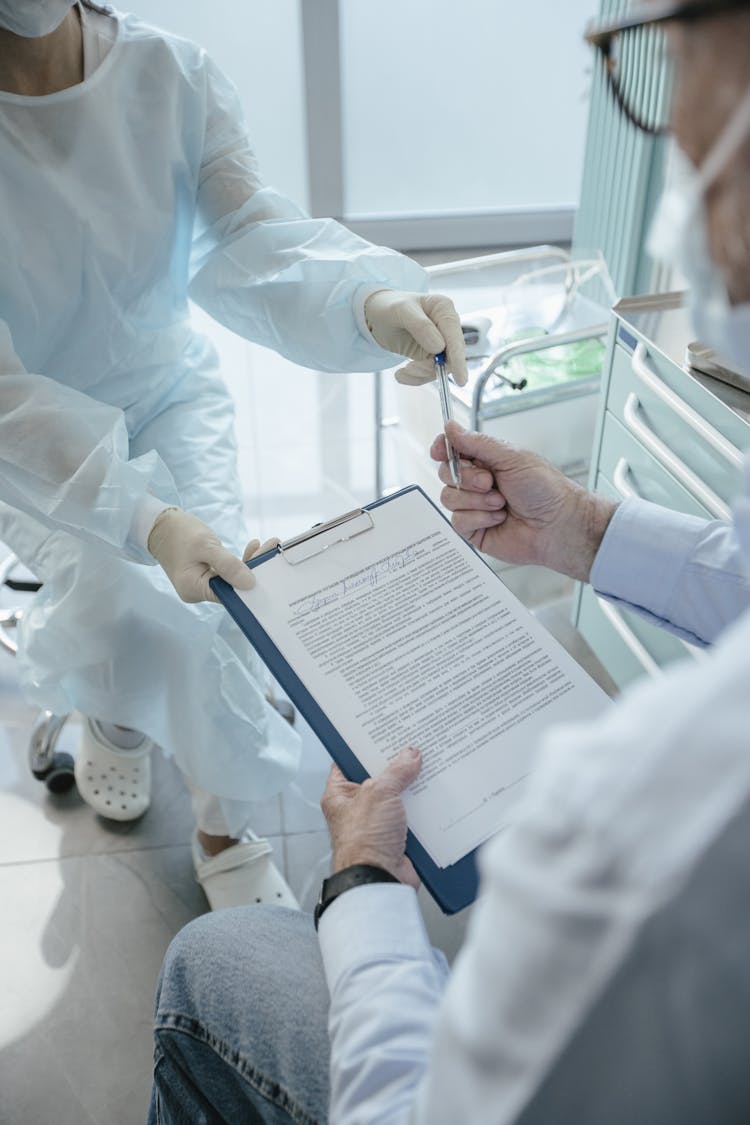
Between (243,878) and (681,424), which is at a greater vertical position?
(681,424)

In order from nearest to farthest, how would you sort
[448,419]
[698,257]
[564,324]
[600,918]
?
[600,918] < [698,257] < [448,419] < [564,324]

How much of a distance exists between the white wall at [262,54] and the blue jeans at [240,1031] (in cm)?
283

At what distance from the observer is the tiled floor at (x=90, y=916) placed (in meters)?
1.40

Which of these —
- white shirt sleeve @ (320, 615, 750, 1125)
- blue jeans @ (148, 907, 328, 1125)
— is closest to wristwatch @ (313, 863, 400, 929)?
blue jeans @ (148, 907, 328, 1125)

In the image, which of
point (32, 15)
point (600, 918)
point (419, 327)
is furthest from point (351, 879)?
point (32, 15)

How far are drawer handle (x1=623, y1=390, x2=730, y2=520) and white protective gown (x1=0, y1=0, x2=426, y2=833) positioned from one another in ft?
1.34

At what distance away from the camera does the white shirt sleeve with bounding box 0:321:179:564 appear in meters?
1.22

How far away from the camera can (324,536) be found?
1.13m

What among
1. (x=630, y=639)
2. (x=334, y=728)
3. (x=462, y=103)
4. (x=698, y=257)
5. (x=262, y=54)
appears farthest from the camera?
(x=462, y=103)

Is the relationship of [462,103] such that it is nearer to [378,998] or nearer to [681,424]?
[681,424]

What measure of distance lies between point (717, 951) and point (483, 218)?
3.39 meters

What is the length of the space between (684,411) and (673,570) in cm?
33

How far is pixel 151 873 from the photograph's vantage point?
5.45 ft

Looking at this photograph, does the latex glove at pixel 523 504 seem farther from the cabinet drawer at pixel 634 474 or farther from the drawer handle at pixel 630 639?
the drawer handle at pixel 630 639
